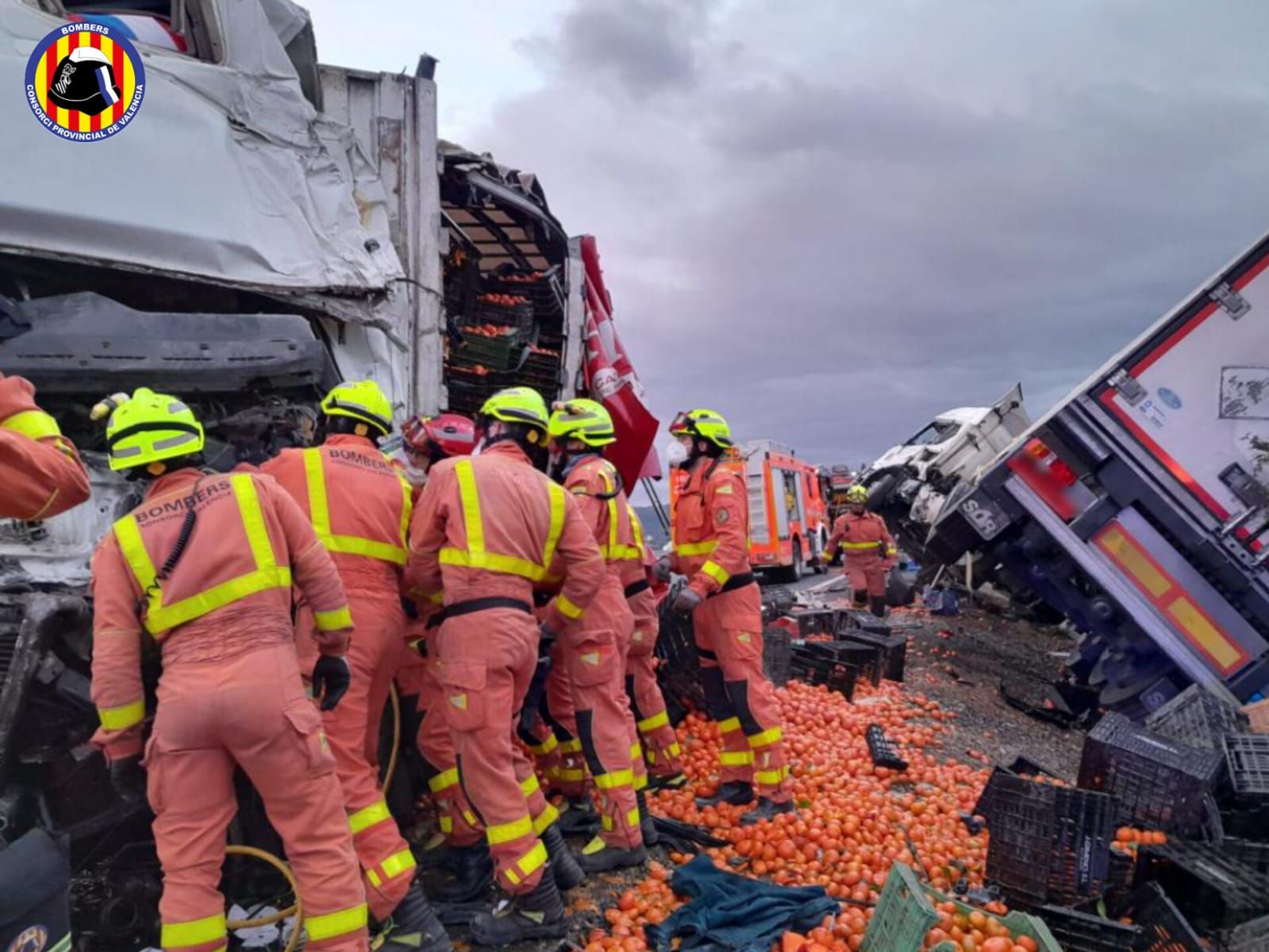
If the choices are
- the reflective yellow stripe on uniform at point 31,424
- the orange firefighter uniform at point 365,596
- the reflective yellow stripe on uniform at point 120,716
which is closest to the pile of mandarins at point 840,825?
the orange firefighter uniform at point 365,596

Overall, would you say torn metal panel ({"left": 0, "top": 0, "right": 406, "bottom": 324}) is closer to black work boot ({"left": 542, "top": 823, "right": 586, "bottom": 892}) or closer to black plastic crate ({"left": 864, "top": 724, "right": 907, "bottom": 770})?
black work boot ({"left": 542, "top": 823, "right": 586, "bottom": 892})

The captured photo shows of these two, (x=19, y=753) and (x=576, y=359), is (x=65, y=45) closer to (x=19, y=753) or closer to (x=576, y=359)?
(x=19, y=753)

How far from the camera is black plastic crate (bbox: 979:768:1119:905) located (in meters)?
3.46

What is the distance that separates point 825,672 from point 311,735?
4.91 m

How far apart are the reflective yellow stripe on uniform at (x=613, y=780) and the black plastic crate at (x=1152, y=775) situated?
2355mm

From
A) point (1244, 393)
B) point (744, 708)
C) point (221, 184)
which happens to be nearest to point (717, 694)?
point (744, 708)

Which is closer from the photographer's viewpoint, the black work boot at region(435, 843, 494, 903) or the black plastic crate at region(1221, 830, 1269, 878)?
the black plastic crate at region(1221, 830, 1269, 878)

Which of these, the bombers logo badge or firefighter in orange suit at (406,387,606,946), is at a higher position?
the bombers logo badge

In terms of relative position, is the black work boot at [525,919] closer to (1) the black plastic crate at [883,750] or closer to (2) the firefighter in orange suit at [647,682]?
(2) the firefighter in orange suit at [647,682]

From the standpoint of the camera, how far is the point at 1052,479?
6332 mm

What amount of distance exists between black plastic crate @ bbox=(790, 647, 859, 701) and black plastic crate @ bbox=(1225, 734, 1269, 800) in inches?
101

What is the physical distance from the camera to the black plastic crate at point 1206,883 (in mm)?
3355

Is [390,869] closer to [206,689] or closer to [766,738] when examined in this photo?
[206,689]

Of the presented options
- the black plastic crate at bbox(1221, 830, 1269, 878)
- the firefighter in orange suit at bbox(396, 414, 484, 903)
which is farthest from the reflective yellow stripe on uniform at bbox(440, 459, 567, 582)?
the black plastic crate at bbox(1221, 830, 1269, 878)
